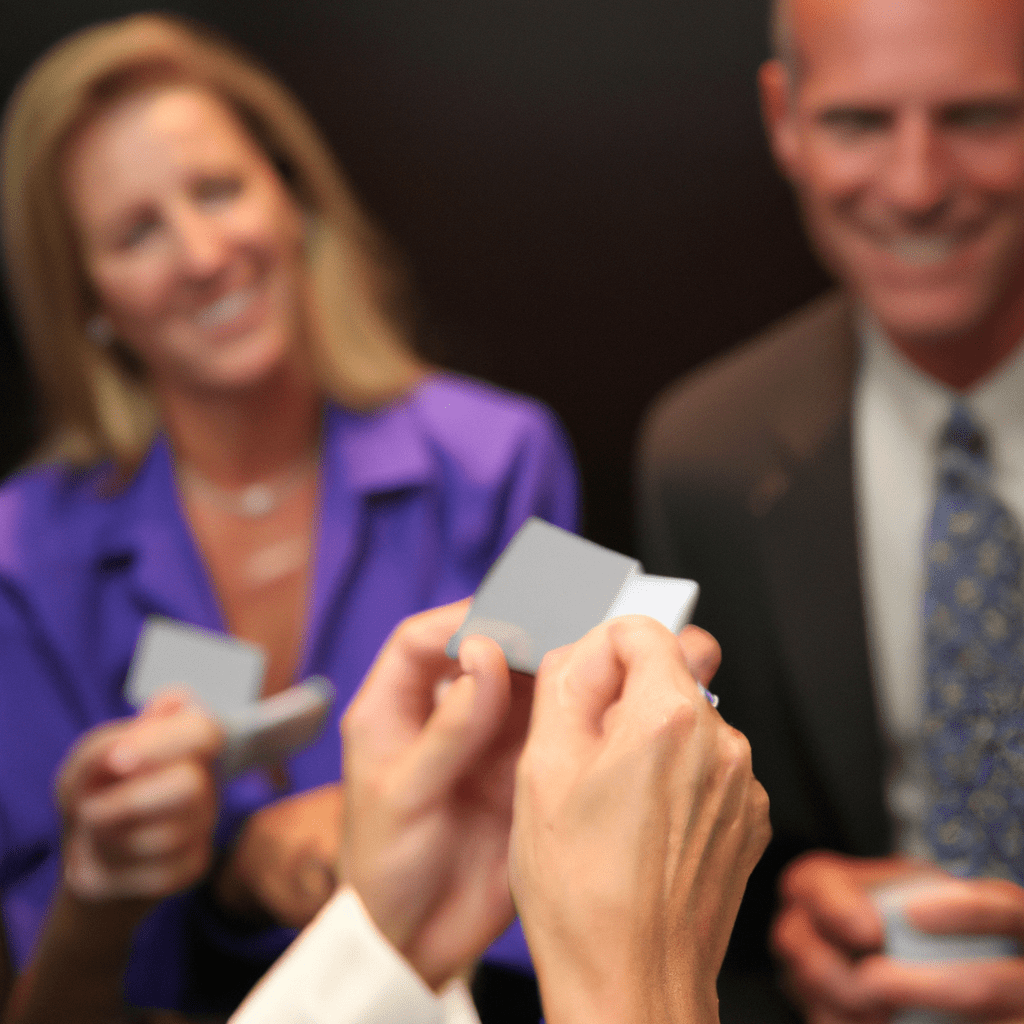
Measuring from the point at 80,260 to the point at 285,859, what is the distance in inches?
16.4

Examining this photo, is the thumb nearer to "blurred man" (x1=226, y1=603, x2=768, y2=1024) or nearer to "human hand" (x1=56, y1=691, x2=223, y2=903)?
"blurred man" (x1=226, y1=603, x2=768, y2=1024)

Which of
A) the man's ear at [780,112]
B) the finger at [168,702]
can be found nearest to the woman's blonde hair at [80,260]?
the finger at [168,702]

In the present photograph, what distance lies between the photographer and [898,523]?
629 mm

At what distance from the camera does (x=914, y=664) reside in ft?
2.04

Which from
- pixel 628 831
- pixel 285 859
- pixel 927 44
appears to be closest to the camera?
pixel 628 831

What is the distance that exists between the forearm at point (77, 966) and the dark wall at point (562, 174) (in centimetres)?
32

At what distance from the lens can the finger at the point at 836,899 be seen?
54 centimetres

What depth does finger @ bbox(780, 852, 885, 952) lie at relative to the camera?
1.79 ft

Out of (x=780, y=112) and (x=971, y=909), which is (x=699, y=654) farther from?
(x=780, y=112)

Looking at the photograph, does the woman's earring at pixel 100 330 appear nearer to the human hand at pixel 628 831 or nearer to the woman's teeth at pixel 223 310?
the woman's teeth at pixel 223 310

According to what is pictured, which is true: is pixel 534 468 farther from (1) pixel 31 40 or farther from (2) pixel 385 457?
(1) pixel 31 40

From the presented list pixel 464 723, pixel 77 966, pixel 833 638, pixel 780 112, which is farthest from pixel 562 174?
pixel 77 966

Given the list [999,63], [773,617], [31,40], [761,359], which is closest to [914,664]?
[773,617]

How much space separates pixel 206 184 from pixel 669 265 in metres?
0.31
